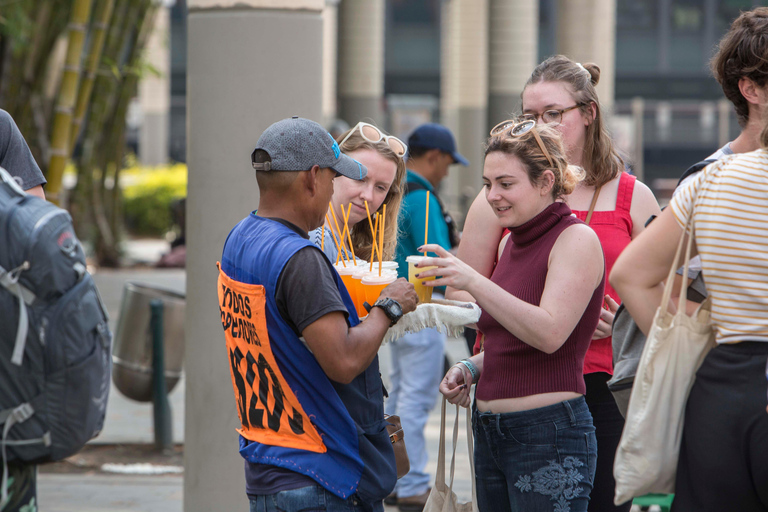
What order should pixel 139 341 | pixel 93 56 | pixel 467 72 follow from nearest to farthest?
pixel 139 341, pixel 93 56, pixel 467 72

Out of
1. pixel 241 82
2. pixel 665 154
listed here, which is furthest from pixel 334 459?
pixel 665 154

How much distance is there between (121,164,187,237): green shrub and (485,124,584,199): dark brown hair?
1934 cm

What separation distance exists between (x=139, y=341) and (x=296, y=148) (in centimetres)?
432

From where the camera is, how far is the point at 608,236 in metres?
3.10

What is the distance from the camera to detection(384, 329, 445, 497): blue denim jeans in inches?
209

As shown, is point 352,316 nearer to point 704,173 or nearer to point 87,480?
point 704,173

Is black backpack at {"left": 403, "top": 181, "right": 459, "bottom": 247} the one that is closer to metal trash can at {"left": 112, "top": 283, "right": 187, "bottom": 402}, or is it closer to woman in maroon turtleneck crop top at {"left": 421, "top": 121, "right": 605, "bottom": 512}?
metal trash can at {"left": 112, "top": 283, "right": 187, "bottom": 402}

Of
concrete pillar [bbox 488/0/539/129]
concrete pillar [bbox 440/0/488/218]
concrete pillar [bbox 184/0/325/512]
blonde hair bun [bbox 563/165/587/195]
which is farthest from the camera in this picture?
concrete pillar [bbox 440/0/488/218]

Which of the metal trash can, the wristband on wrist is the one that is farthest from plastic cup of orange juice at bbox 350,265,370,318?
the metal trash can

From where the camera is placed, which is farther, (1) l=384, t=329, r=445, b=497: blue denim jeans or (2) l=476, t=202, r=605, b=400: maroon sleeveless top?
(1) l=384, t=329, r=445, b=497: blue denim jeans

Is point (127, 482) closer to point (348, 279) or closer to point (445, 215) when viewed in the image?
point (445, 215)

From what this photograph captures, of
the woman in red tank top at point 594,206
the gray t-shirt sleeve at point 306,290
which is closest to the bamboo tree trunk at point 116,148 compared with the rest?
the woman in red tank top at point 594,206

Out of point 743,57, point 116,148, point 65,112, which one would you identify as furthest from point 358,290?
point 116,148

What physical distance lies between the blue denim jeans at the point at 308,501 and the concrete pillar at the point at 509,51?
590 inches
